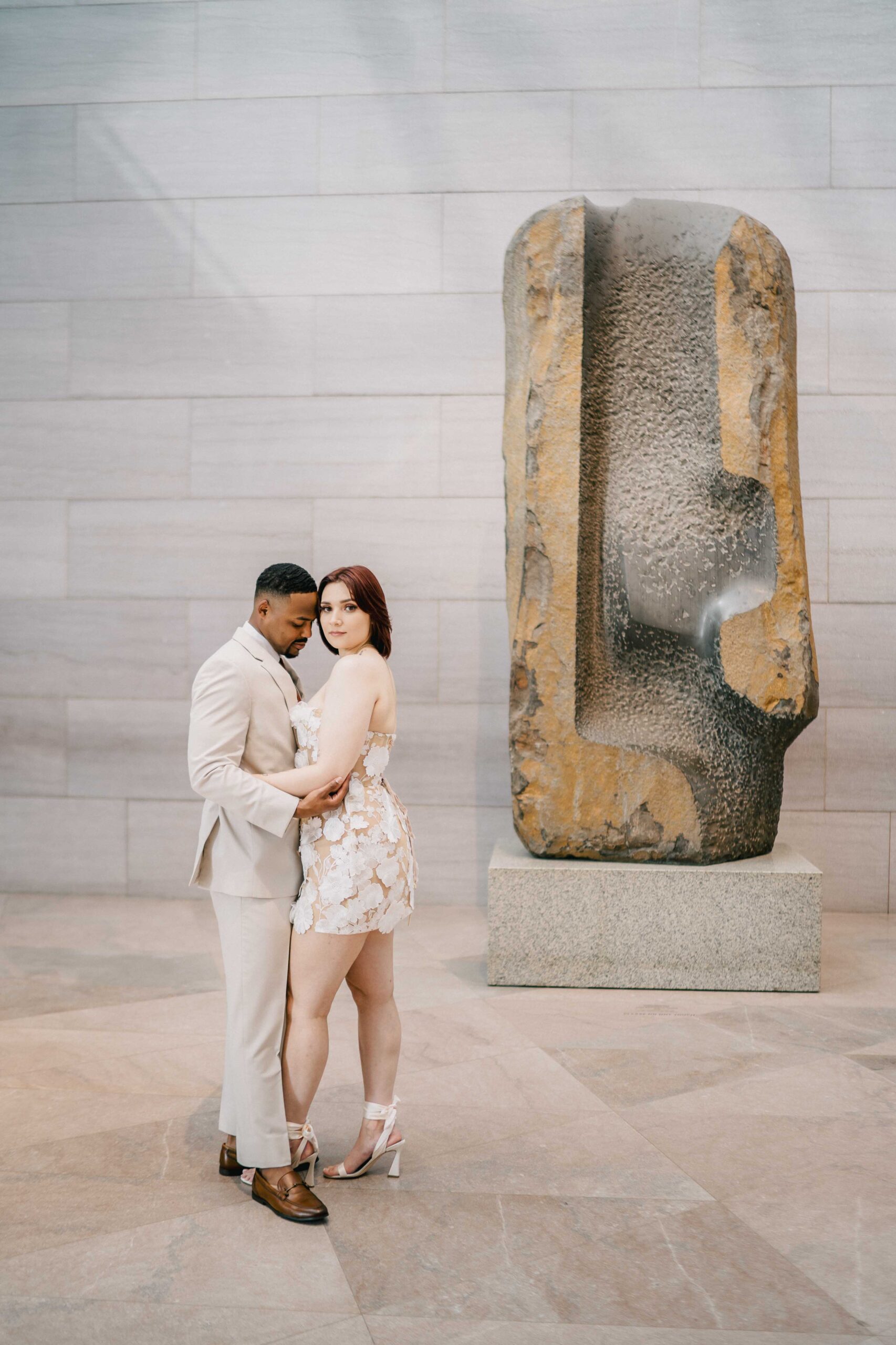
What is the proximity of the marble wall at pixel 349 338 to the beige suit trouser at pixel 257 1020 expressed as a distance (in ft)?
10.5

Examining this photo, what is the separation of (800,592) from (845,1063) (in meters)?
1.71

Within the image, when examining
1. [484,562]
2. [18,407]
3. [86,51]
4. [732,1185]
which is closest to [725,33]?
[484,562]

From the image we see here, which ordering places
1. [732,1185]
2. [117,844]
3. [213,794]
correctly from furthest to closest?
[117,844]
[732,1185]
[213,794]

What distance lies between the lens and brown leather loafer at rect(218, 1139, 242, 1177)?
106 inches

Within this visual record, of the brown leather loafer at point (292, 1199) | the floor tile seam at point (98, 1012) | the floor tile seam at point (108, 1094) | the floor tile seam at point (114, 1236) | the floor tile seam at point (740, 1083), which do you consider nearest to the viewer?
the floor tile seam at point (114, 1236)

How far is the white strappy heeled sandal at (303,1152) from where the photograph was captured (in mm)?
2609

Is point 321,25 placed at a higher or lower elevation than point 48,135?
higher

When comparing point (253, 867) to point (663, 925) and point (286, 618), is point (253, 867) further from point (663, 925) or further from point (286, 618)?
point (663, 925)

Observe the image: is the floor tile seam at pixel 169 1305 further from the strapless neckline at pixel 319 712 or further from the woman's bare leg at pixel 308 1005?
the strapless neckline at pixel 319 712

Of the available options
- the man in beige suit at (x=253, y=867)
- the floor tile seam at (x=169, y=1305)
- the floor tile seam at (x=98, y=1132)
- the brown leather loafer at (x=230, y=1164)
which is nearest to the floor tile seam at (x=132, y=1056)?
the floor tile seam at (x=98, y=1132)

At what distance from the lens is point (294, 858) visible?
8.59ft

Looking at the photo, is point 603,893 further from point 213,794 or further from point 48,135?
point 48,135

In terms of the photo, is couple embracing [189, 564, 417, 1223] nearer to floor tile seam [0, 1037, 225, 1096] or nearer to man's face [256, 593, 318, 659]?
man's face [256, 593, 318, 659]

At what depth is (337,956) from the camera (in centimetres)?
259
